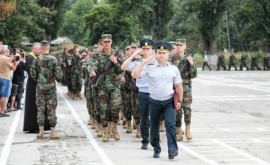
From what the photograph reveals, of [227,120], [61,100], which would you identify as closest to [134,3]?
[61,100]

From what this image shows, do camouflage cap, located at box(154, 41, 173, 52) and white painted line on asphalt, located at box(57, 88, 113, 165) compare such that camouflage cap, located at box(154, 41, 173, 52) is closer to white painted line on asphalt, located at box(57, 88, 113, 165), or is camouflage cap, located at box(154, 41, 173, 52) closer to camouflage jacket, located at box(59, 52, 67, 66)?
white painted line on asphalt, located at box(57, 88, 113, 165)

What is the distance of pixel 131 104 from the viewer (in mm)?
12531

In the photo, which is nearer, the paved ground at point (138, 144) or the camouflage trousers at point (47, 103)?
the paved ground at point (138, 144)

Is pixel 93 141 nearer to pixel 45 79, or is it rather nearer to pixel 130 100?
pixel 45 79

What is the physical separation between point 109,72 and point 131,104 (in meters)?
1.38

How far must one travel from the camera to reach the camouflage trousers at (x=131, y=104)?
12125 mm

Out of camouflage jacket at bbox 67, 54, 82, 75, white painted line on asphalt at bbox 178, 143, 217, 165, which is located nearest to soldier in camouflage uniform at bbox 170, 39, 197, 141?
white painted line on asphalt at bbox 178, 143, 217, 165

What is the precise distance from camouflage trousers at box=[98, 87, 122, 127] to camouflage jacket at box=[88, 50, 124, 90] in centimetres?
11

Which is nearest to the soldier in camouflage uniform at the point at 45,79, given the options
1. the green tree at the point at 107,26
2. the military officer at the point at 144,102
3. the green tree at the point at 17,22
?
the military officer at the point at 144,102

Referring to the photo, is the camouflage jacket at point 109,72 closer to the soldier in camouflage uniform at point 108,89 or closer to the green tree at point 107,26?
the soldier in camouflage uniform at point 108,89

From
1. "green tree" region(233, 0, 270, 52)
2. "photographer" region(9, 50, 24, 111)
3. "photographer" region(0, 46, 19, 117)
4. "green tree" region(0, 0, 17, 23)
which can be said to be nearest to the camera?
"photographer" region(0, 46, 19, 117)

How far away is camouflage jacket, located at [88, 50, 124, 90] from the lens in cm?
1135

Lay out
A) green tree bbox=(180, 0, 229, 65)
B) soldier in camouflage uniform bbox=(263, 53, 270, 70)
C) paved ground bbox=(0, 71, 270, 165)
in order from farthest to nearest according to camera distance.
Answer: green tree bbox=(180, 0, 229, 65) → soldier in camouflage uniform bbox=(263, 53, 270, 70) → paved ground bbox=(0, 71, 270, 165)

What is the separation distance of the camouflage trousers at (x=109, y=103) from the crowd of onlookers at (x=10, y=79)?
210 inches
